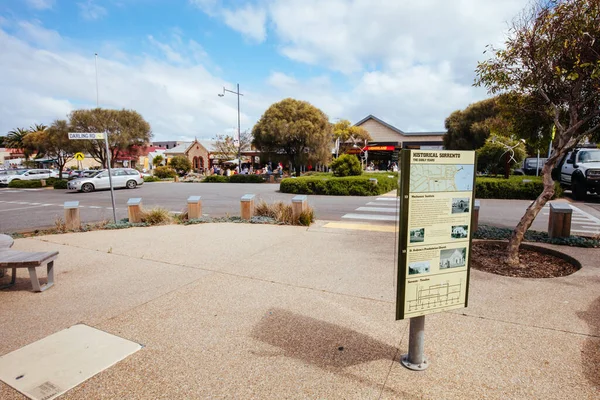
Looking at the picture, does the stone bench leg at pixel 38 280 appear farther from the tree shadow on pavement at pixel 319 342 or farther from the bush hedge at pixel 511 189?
the bush hedge at pixel 511 189

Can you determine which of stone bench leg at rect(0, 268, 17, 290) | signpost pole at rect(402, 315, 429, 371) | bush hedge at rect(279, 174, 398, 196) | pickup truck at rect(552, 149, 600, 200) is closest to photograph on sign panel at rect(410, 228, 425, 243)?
signpost pole at rect(402, 315, 429, 371)

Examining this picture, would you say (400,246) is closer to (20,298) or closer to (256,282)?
(256,282)

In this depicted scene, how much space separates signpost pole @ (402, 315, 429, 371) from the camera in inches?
105

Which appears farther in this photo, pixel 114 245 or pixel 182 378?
pixel 114 245

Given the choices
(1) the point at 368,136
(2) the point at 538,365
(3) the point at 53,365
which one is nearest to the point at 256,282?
(3) the point at 53,365

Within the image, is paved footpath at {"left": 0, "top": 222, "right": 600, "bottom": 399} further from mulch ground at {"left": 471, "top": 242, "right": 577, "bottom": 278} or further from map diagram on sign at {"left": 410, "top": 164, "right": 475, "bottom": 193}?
map diagram on sign at {"left": 410, "top": 164, "right": 475, "bottom": 193}

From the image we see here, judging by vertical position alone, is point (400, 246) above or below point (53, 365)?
above

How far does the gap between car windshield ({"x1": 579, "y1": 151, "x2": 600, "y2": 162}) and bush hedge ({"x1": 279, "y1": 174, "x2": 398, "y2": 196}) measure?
7756 mm

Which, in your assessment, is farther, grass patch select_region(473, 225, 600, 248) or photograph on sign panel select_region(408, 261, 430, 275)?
grass patch select_region(473, 225, 600, 248)

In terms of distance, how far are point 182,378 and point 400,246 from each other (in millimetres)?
1913

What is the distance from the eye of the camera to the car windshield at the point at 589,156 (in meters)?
14.4

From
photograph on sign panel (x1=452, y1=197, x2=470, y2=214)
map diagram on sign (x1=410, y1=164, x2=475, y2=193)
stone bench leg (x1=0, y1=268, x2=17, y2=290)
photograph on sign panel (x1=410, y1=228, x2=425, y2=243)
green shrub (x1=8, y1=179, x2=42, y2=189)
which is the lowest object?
green shrub (x1=8, y1=179, x2=42, y2=189)

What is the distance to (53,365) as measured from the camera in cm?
278

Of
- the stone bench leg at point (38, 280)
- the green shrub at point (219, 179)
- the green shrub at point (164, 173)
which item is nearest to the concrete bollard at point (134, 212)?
the stone bench leg at point (38, 280)
